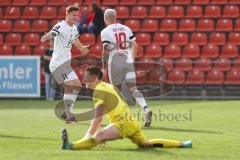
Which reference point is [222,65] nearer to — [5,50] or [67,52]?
[5,50]

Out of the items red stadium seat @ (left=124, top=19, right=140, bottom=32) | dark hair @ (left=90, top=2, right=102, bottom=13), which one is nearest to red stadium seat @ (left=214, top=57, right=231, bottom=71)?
red stadium seat @ (left=124, top=19, right=140, bottom=32)

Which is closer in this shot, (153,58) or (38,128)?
(38,128)

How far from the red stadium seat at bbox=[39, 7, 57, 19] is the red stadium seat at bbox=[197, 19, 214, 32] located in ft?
18.2

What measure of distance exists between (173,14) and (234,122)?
1064cm

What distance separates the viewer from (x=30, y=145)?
10.2m

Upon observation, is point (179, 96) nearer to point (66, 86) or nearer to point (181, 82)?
point (181, 82)

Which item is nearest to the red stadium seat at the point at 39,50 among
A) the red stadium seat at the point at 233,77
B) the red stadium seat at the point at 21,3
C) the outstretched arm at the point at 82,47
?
the red stadium seat at the point at 21,3

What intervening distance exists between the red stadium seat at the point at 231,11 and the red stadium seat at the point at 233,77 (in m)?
2.75

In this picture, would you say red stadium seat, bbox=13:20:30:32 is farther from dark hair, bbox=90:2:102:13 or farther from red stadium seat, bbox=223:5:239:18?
red stadium seat, bbox=223:5:239:18

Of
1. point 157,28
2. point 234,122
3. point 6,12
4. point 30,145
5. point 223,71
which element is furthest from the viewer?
point 6,12

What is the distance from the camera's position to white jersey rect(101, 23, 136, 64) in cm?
1332

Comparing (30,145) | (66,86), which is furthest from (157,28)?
(30,145)

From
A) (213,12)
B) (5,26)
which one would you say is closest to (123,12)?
(213,12)

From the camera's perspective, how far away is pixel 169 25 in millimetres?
23953
